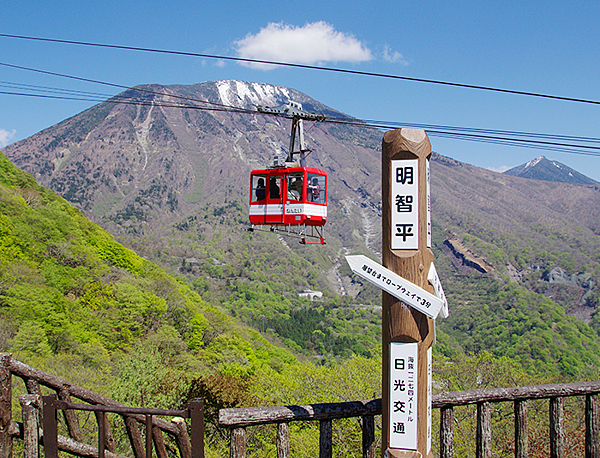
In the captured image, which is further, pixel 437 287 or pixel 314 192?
pixel 314 192

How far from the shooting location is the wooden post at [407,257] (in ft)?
8.84

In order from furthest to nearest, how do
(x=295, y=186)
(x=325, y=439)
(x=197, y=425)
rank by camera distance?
(x=295, y=186)
(x=325, y=439)
(x=197, y=425)

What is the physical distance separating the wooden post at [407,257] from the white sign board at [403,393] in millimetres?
19

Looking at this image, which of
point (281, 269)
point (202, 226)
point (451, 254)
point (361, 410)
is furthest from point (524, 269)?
point (361, 410)

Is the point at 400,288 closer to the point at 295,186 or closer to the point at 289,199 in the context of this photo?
the point at 289,199

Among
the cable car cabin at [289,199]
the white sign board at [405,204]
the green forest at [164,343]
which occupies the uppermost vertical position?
A: the cable car cabin at [289,199]

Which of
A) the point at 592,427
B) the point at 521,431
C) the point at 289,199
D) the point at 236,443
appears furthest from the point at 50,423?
the point at 289,199

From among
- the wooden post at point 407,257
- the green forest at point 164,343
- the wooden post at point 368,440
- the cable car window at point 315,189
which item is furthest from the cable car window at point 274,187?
the wooden post at point 368,440

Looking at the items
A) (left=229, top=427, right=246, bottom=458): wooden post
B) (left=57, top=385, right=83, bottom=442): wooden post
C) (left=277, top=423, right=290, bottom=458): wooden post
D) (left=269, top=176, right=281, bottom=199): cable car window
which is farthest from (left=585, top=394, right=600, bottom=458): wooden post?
(left=269, top=176, right=281, bottom=199): cable car window

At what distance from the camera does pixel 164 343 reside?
3988cm

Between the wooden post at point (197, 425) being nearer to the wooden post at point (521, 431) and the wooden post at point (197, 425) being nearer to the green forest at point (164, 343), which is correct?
the wooden post at point (521, 431)

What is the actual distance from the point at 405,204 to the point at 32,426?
3015 mm

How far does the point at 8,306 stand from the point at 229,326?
2960cm

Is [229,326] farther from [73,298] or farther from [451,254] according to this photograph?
[451,254]
